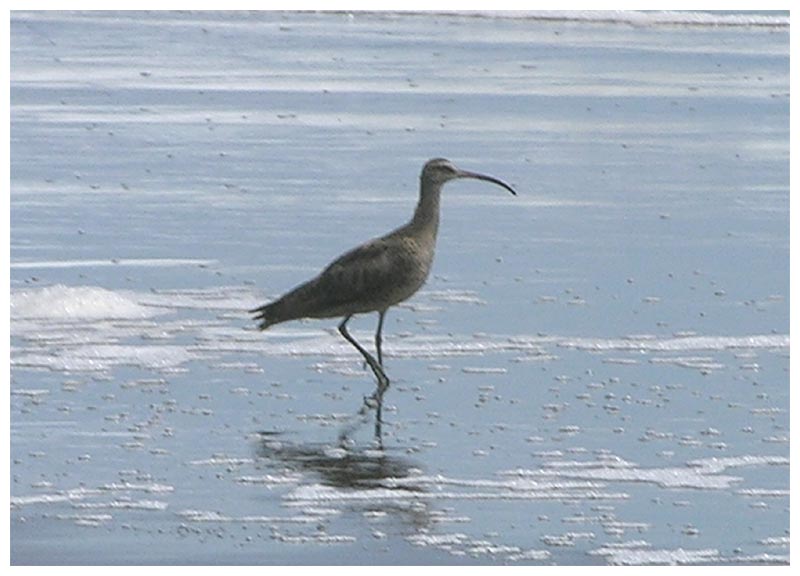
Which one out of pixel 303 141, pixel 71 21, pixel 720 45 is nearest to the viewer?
pixel 303 141

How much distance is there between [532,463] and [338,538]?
119 centimetres

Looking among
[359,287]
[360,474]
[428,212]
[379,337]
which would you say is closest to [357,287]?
[359,287]

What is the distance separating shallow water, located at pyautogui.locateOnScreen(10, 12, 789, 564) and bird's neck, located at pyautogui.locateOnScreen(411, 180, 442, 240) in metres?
0.49

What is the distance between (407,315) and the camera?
10758 millimetres

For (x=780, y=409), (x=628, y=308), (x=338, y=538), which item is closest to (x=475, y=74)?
(x=628, y=308)

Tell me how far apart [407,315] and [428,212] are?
78 cm

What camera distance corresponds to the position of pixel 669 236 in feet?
41.7

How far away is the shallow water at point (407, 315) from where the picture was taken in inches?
292

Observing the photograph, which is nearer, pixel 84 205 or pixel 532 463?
pixel 532 463

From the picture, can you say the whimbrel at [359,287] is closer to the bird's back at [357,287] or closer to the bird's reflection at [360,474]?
the bird's back at [357,287]

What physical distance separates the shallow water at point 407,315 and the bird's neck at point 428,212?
495mm

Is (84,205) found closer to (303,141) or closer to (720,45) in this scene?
(303,141)

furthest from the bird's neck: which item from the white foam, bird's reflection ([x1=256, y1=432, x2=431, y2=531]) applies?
bird's reflection ([x1=256, y1=432, x2=431, y2=531])

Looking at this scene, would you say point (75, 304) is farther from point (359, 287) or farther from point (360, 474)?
point (360, 474)
